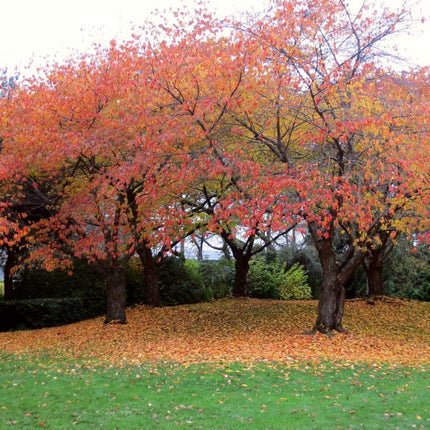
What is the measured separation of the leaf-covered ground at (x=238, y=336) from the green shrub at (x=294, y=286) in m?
4.34

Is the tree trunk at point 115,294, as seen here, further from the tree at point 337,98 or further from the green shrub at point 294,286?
the green shrub at point 294,286

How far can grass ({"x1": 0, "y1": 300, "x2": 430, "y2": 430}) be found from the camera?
236 inches

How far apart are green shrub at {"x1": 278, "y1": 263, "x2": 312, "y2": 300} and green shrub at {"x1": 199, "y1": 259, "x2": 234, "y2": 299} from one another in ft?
7.33

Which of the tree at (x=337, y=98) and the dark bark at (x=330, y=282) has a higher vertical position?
the tree at (x=337, y=98)

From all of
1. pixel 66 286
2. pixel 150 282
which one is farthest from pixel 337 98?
pixel 66 286

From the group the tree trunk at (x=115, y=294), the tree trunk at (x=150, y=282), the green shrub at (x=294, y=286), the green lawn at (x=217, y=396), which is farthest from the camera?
the green shrub at (x=294, y=286)

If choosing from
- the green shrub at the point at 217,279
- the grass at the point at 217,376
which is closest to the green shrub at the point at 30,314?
the grass at the point at 217,376

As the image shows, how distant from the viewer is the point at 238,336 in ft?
42.1

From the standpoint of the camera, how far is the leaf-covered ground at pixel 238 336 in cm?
1030

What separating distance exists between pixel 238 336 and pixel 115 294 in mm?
4170

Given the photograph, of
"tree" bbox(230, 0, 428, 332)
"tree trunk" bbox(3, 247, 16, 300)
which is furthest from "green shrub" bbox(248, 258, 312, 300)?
"tree" bbox(230, 0, 428, 332)

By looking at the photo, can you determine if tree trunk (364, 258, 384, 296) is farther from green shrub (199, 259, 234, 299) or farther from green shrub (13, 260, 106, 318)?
green shrub (13, 260, 106, 318)

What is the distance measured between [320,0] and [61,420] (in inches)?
349

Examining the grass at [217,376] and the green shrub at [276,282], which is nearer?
the grass at [217,376]
